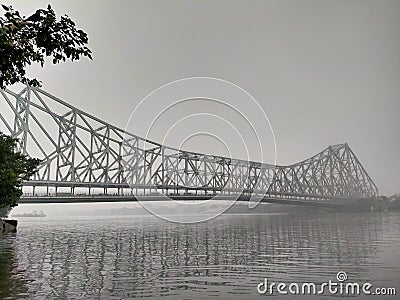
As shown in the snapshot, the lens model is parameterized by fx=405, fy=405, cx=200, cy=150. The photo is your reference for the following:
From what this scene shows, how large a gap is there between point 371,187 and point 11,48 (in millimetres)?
185986

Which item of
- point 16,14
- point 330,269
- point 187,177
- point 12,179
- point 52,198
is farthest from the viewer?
point 187,177

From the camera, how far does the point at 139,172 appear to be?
8506 centimetres

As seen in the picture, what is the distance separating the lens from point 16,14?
6.89 meters

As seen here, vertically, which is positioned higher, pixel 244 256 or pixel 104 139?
pixel 104 139

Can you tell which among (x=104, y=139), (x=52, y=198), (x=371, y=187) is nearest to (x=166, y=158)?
(x=104, y=139)

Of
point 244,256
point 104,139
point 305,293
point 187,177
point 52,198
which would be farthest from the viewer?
point 187,177

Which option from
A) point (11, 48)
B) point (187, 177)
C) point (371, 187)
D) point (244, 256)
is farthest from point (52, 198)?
point (371, 187)

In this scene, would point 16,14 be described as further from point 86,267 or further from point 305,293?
point 86,267

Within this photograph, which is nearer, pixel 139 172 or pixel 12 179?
pixel 12 179

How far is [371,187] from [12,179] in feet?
564

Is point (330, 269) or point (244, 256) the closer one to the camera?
point (330, 269)

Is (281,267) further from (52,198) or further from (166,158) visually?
(166,158)

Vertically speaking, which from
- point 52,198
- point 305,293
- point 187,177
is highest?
point 187,177

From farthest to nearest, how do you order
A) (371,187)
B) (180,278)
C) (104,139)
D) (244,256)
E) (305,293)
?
1. (371,187)
2. (104,139)
3. (244,256)
4. (180,278)
5. (305,293)
